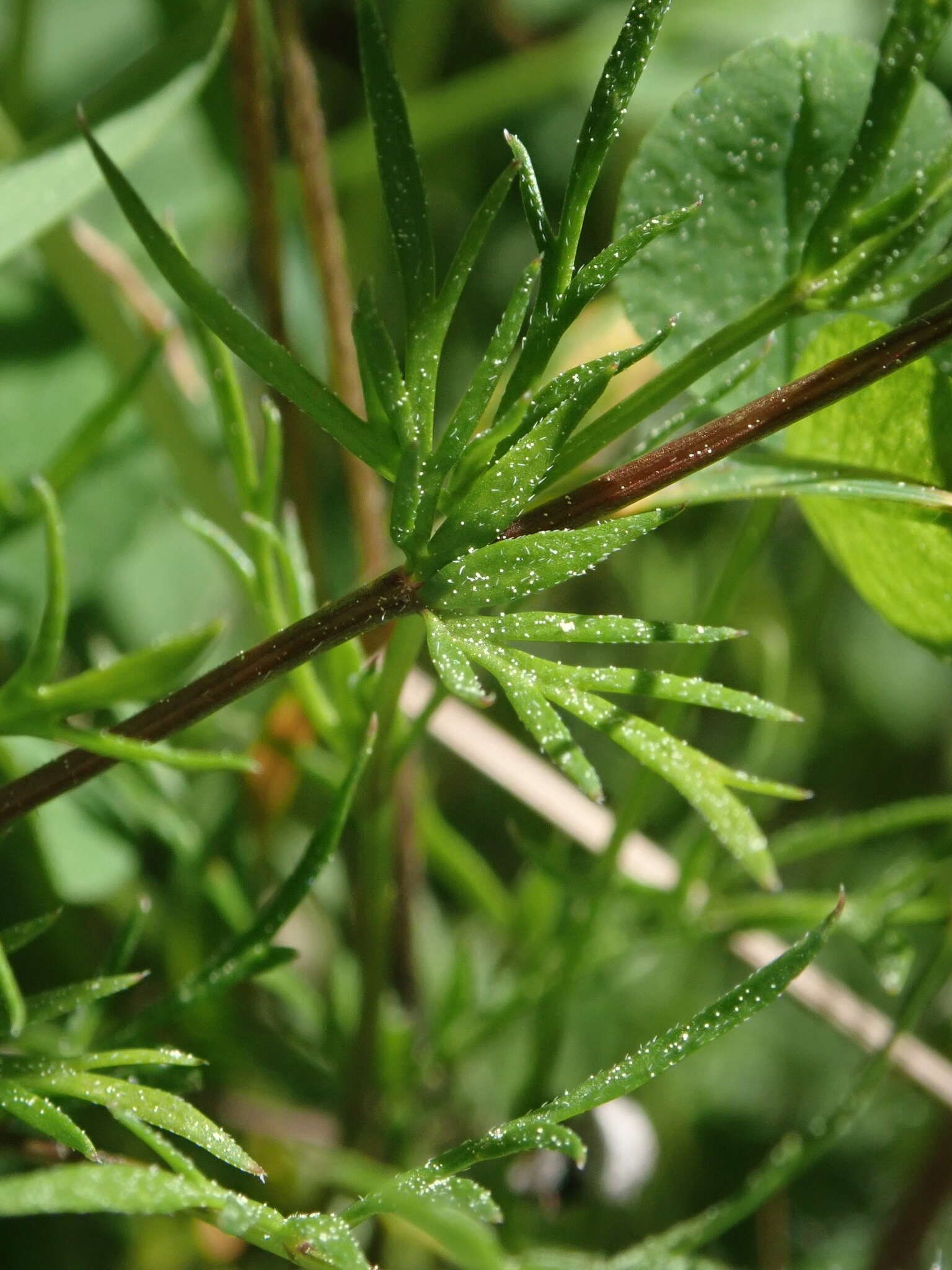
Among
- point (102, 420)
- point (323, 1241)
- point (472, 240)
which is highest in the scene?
point (102, 420)

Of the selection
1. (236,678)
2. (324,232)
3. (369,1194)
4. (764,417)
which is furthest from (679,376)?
(324,232)

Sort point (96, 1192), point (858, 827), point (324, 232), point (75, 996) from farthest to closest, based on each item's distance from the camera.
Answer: point (324, 232)
point (858, 827)
point (75, 996)
point (96, 1192)

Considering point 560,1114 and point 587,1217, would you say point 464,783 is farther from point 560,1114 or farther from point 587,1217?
point 560,1114

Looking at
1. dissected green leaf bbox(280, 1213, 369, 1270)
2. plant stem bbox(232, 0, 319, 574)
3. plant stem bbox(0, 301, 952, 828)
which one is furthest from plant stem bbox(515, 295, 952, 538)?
plant stem bbox(232, 0, 319, 574)

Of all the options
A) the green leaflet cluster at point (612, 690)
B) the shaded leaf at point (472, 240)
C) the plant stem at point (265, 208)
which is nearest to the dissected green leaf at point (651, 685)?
the green leaflet cluster at point (612, 690)

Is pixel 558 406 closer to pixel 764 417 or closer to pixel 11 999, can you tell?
pixel 764 417
